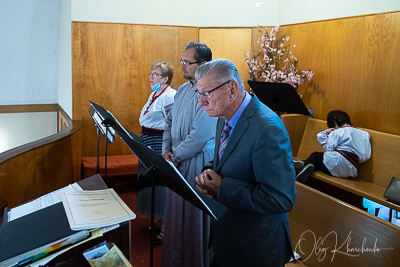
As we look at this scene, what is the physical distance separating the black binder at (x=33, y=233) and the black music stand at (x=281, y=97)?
8.98 ft

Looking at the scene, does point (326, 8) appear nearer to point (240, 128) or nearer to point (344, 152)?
point (344, 152)

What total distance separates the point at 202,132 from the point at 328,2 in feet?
10.2

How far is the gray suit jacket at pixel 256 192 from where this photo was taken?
1400mm

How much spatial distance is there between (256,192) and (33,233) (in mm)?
783

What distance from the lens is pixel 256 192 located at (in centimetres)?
142

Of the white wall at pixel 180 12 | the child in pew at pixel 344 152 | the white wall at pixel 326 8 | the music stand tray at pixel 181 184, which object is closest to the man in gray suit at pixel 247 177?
the music stand tray at pixel 181 184

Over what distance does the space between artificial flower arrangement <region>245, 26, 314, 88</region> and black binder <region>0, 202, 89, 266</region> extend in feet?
13.0

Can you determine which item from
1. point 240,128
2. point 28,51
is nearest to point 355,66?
point 240,128

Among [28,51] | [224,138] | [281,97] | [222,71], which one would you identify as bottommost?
[224,138]

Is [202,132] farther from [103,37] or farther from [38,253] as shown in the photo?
[103,37]

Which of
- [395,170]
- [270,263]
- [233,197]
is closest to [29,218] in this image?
[233,197]

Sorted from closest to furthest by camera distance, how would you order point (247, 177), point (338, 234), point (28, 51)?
point (247, 177), point (338, 234), point (28, 51)

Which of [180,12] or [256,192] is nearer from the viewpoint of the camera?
[256,192]

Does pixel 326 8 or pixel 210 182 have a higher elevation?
pixel 326 8
